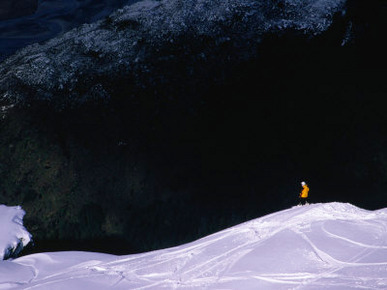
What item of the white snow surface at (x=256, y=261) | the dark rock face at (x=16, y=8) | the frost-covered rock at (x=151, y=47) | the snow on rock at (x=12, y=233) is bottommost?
the white snow surface at (x=256, y=261)

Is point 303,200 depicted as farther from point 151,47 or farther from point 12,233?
point 12,233

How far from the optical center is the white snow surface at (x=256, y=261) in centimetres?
179

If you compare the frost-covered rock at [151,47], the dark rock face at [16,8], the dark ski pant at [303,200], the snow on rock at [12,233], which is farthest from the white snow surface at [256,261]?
the dark rock face at [16,8]

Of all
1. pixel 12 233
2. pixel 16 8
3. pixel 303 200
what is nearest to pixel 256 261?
pixel 303 200

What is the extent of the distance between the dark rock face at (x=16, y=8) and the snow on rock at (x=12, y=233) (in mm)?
1487

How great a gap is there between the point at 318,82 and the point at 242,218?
51.8 inches

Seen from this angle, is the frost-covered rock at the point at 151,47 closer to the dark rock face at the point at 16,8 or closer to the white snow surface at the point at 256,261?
the dark rock face at the point at 16,8

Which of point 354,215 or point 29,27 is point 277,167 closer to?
point 354,215

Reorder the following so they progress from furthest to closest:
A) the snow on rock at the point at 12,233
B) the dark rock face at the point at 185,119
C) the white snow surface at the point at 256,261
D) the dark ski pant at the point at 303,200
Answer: the dark ski pant at the point at 303,200
the dark rock face at the point at 185,119
the snow on rock at the point at 12,233
the white snow surface at the point at 256,261

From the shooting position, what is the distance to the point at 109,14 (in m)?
3.12

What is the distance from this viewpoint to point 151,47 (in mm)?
2914

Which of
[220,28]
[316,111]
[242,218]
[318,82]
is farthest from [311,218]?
[220,28]

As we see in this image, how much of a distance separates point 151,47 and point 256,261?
73.1 inches

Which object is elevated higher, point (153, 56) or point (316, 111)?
point (153, 56)
